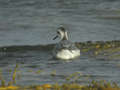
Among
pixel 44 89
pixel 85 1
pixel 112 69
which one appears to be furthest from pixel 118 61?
pixel 85 1

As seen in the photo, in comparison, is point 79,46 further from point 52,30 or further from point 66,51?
point 52,30

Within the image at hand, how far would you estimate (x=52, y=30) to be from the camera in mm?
19406

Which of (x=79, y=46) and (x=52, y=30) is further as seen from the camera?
(x=52, y=30)

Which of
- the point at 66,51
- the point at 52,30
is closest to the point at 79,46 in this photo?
→ the point at 66,51

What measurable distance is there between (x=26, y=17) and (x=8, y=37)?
3.41 meters

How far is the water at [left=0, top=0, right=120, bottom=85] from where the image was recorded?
12.5 metres

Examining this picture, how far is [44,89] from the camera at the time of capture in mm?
9047

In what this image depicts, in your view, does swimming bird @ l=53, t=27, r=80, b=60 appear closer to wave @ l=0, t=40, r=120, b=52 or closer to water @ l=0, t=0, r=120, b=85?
water @ l=0, t=0, r=120, b=85

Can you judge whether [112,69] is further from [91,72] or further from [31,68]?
[31,68]

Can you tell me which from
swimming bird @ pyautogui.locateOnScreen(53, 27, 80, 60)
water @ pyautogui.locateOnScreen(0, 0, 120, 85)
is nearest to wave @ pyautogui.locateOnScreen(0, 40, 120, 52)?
water @ pyautogui.locateOnScreen(0, 0, 120, 85)

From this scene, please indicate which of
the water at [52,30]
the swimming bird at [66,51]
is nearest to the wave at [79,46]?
the water at [52,30]

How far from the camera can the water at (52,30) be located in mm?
12509

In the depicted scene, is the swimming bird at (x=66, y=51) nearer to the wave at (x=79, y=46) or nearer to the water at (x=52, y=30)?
the water at (x=52, y=30)

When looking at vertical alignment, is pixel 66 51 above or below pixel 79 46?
above
